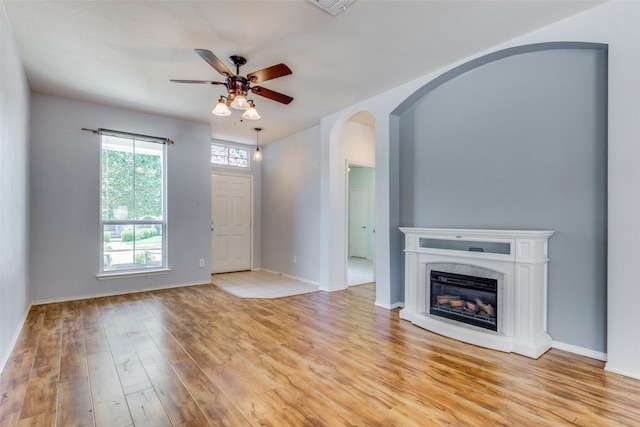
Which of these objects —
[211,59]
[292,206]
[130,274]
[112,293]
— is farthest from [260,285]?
[211,59]

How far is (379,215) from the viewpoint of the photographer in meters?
4.21

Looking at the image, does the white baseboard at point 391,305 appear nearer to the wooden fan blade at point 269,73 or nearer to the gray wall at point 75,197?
the wooden fan blade at point 269,73

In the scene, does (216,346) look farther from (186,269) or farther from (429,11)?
(429,11)

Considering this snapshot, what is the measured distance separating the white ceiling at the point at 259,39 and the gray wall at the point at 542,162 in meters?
0.42

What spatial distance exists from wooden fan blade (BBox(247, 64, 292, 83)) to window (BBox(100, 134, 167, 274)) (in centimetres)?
297

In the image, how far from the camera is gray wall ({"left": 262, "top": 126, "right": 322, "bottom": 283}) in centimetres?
561

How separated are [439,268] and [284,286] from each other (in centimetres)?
280

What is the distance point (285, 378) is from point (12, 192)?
308 centimetres

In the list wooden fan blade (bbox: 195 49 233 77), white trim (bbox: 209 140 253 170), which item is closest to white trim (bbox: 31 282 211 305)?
white trim (bbox: 209 140 253 170)

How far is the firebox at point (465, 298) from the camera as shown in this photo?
2.93m

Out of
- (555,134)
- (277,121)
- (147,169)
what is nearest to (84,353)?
(147,169)

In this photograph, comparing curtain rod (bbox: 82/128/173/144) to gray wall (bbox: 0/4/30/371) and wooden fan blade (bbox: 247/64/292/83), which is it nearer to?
gray wall (bbox: 0/4/30/371)

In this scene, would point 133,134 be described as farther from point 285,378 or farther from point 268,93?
point 285,378

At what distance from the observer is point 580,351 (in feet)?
8.66
